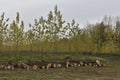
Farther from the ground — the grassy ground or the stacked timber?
the stacked timber

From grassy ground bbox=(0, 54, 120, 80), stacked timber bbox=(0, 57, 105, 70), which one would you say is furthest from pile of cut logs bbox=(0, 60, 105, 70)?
grassy ground bbox=(0, 54, 120, 80)

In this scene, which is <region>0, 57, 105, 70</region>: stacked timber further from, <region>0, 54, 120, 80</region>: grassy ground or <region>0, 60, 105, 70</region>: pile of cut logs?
<region>0, 54, 120, 80</region>: grassy ground

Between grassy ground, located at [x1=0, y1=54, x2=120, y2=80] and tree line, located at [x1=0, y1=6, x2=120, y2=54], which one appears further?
tree line, located at [x1=0, y1=6, x2=120, y2=54]

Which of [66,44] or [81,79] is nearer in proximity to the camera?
[81,79]

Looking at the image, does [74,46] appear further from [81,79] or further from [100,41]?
[81,79]

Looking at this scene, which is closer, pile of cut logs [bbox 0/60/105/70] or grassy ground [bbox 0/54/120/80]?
grassy ground [bbox 0/54/120/80]

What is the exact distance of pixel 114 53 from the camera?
4156 cm

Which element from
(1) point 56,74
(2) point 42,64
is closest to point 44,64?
(2) point 42,64

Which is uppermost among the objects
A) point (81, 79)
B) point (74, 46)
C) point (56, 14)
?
point (56, 14)

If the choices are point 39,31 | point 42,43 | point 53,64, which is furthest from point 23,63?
point 42,43

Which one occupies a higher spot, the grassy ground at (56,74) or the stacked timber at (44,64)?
the stacked timber at (44,64)

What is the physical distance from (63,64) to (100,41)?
1670 cm

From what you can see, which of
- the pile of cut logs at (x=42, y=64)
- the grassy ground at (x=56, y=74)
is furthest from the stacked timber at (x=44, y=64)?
the grassy ground at (x=56, y=74)

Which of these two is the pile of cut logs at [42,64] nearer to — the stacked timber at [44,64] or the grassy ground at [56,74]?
the stacked timber at [44,64]
